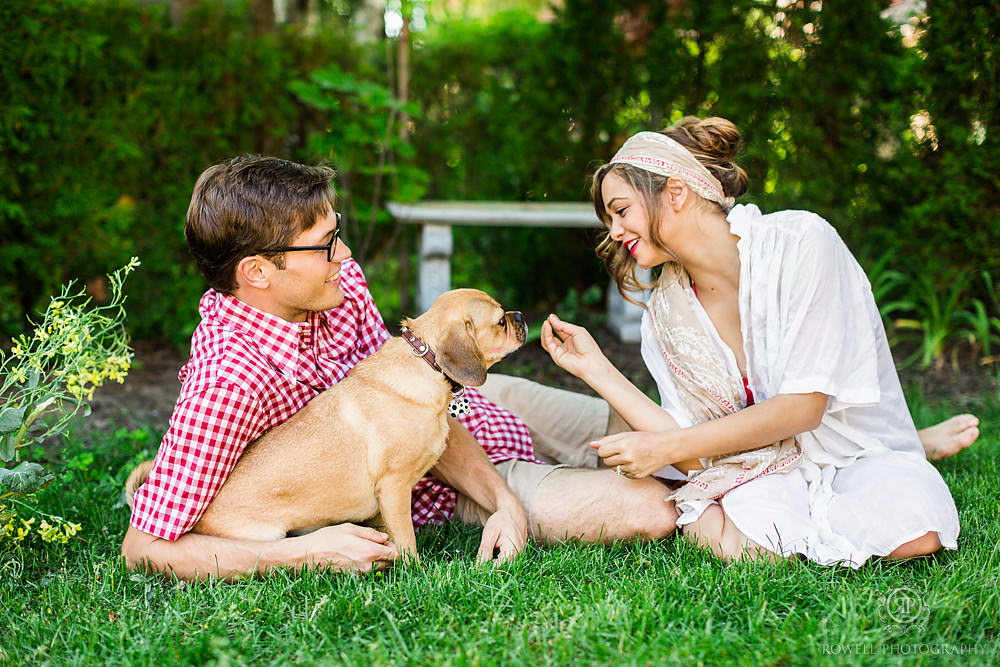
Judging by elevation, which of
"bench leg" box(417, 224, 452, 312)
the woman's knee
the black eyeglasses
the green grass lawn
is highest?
the black eyeglasses

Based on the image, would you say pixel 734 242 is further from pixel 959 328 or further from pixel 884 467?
pixel 959 328

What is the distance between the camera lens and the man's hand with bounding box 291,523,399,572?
285 cm

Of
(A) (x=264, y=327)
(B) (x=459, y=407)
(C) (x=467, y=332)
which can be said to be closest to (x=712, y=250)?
(C) (x=467, y=332)

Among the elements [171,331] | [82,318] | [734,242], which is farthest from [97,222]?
[734,242]

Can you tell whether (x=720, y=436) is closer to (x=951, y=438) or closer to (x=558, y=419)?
(x=558, y=419)

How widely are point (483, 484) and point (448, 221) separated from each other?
350cm

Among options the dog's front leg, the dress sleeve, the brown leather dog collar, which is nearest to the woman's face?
the dress sleeve

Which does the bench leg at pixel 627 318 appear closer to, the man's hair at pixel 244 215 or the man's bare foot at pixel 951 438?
the man's bare foot at pixel 951 438

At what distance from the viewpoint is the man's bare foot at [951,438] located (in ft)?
12.2

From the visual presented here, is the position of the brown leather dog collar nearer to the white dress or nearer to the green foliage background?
the white dress

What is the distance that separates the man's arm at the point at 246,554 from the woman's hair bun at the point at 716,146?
6.47 feet

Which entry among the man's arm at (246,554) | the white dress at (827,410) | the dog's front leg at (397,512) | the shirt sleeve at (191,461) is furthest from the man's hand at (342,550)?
the white dress at (827,410)

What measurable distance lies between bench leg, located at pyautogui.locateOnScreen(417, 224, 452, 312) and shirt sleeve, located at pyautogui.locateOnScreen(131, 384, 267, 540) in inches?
147

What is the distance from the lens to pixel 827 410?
10.5ft
